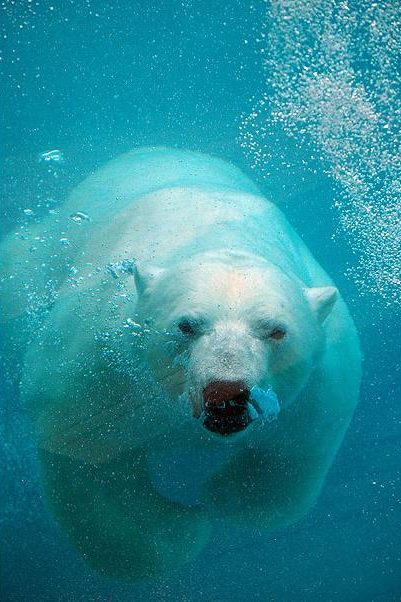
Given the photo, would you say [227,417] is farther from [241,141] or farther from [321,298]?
[241,141]

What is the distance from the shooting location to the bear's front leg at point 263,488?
356cm

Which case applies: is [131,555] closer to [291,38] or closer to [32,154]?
[32,154]

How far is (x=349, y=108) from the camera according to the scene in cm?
512

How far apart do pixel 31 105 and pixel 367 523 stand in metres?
6.23

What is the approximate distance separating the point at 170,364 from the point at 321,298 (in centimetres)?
91

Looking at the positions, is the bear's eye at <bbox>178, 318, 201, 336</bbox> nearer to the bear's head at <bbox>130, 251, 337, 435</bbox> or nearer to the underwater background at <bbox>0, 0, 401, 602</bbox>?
the bear's head at <bbox>130, 251, 337, 435</bbox>

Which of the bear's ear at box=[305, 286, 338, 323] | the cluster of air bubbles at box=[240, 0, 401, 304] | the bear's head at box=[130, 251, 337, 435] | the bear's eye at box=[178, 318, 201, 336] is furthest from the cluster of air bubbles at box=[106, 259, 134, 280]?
the cluster of air bubbles at box=[240, 0, 401, 304]

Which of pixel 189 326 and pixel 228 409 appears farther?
pixel 189 326

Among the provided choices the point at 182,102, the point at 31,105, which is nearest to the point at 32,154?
the point at 31,105

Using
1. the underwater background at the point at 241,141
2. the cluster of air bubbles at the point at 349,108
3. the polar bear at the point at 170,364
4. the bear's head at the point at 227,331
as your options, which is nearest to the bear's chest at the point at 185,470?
the polar bear at the point at 170,364

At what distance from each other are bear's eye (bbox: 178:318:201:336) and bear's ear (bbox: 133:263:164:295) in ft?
1.56

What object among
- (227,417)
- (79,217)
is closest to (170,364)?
(227,417)

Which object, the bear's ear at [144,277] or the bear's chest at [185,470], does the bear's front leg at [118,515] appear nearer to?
the bear's chest at [185,470]

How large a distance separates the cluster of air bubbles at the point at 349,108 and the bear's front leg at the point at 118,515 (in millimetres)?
3514
